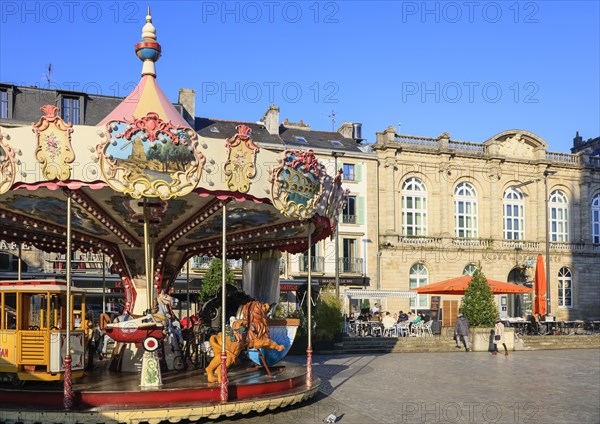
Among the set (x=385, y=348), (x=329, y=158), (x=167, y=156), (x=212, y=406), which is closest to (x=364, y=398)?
(x=212, y=406)

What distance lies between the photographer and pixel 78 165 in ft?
36.0

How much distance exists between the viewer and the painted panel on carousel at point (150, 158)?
1105 cm

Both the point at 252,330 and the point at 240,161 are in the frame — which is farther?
the point at 252,330

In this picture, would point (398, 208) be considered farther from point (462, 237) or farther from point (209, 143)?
point (209, 143)

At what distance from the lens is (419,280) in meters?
41.3

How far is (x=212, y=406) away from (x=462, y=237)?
1300 inches

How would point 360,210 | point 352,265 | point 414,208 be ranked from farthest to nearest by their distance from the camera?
Answer: point 414,208 < point 360,210 < point 352,265

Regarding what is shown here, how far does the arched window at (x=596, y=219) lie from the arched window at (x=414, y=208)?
41.5ft

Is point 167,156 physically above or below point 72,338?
above

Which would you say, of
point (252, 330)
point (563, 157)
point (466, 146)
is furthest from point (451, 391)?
point (563, 157)

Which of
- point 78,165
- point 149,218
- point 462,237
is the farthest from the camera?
point 462,237

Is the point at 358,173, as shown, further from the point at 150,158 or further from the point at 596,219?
the point at 150,158

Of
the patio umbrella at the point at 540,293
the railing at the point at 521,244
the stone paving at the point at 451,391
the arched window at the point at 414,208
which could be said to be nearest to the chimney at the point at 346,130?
the arched window at the point at 414,208

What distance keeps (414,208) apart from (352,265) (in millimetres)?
5464
